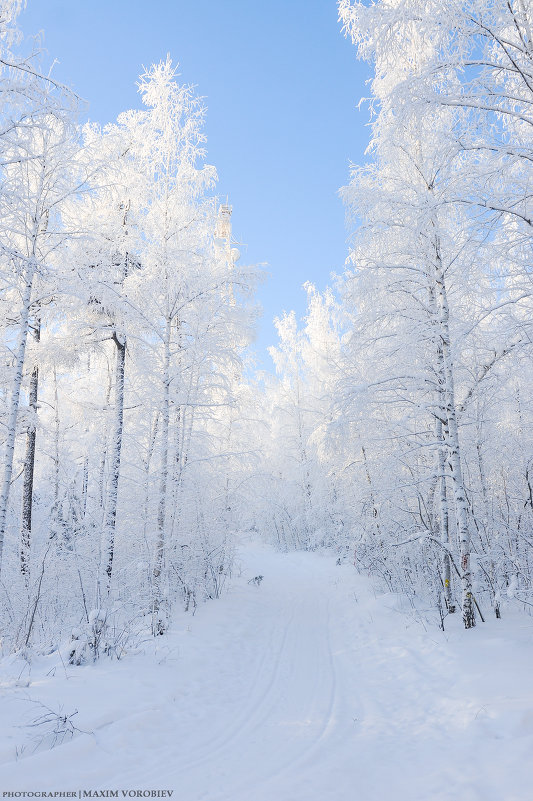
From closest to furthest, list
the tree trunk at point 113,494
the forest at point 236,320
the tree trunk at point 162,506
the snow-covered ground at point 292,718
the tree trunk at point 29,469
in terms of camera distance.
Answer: the snow-covered ground at point 292,718 → the forest at point 236,320 → the tree trunk at point 162,506 → the tree trunk at point 113,494 → the tree trunk at point 29,469

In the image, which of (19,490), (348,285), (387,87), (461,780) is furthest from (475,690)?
(19,490)

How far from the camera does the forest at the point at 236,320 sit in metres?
5.20

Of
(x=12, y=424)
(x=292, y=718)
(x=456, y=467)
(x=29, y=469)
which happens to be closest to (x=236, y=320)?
(x=12, y=424)

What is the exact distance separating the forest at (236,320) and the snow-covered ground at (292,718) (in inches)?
31.7

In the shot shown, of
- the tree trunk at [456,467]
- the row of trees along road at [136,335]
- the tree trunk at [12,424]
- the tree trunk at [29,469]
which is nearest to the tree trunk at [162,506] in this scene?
the row of trees along road at [136,335]

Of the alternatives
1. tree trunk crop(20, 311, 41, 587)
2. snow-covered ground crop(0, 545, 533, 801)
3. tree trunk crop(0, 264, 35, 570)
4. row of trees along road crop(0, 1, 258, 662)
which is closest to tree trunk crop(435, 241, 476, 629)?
snow-covered ground crop(0, 545, 533, 801)

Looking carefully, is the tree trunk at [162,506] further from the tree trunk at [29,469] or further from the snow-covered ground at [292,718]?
the tree trunk at [29,469]

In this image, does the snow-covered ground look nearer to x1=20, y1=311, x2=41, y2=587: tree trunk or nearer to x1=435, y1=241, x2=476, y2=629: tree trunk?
x1=435, y1=241, x2=476, y2=629: tree trunk

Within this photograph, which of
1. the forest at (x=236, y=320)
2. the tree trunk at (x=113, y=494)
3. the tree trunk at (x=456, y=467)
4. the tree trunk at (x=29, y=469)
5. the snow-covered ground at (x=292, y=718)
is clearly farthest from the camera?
the tree trunk at (x=29, y=469)

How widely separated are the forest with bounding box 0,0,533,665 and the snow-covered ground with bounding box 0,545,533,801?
81 centimetres

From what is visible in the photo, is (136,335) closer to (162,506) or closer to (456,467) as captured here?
(162,506)

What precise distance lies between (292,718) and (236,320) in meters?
7.48

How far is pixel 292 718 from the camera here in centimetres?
466

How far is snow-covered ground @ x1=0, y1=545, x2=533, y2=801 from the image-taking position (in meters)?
3.30
